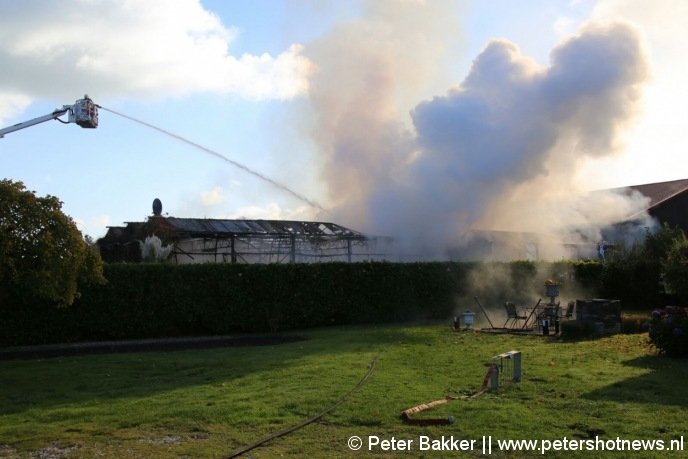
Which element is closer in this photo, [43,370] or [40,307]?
[43,370]

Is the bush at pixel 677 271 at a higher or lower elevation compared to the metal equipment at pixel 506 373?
higher

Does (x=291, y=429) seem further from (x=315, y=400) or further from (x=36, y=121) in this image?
(x=36, y=121)

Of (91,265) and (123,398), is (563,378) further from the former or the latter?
(91,265)

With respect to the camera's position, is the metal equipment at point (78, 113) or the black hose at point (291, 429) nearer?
the black hose at point (291, 429)

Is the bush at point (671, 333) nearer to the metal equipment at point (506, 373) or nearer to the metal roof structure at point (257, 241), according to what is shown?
the metal equipment at point (506, 373)

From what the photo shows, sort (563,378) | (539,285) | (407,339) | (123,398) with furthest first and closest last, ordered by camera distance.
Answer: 1. (539,285)
2. (407,339)
3. (563,378)
4. (123,398)

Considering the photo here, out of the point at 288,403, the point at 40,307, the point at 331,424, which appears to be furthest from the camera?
the point at 40,307

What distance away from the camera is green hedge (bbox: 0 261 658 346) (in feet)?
65.3

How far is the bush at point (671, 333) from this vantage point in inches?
512

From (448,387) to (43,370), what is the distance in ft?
28.4

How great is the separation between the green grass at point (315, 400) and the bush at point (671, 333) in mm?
420

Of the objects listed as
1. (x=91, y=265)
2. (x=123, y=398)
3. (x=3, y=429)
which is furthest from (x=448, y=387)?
(x=91, y=265)

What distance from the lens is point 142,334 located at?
2100 centimetres

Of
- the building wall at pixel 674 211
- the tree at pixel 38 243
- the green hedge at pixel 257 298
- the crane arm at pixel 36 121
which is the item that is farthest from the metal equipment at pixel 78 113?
the building wall at pixel 674 211
